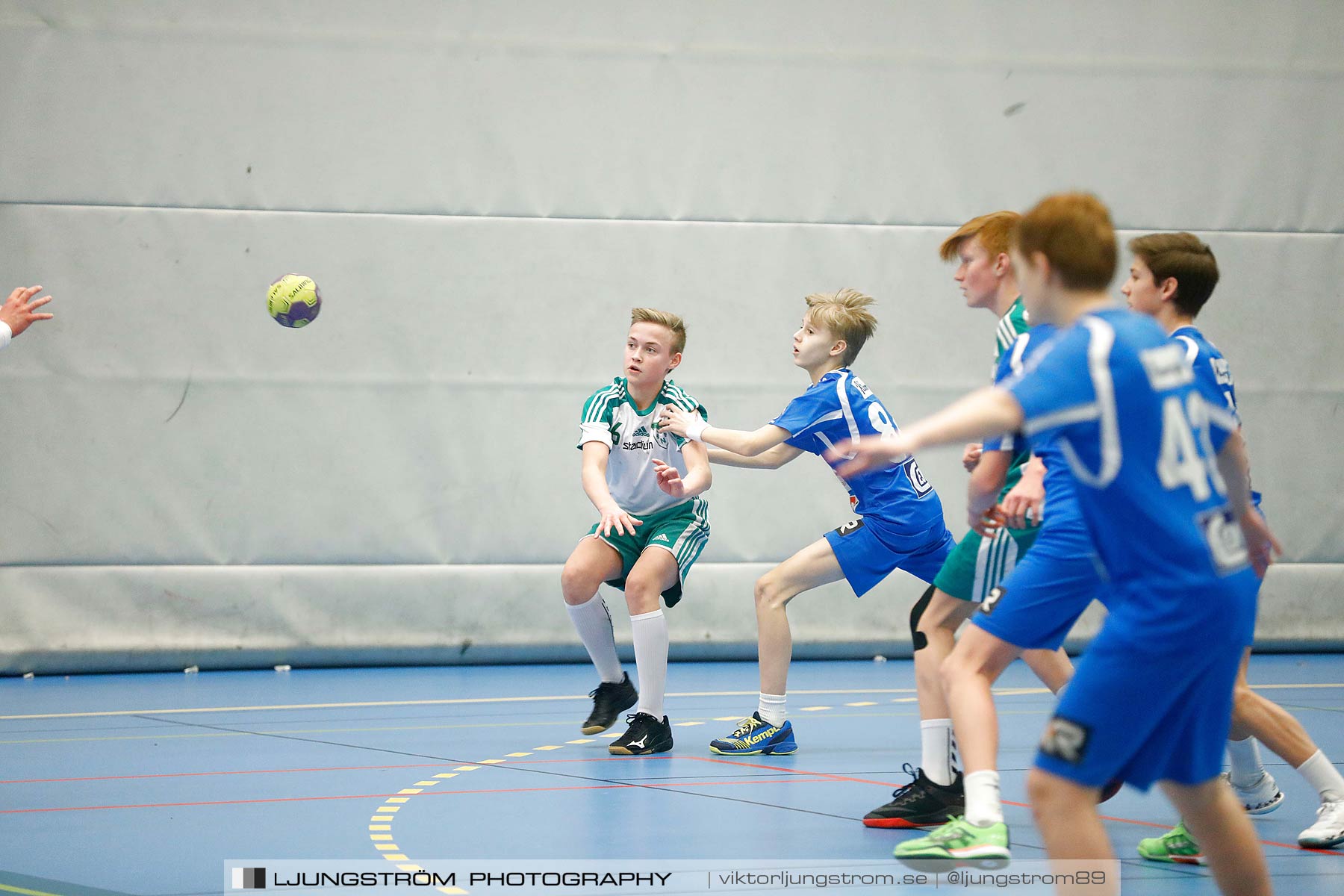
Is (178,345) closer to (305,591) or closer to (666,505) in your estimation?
(305,591)

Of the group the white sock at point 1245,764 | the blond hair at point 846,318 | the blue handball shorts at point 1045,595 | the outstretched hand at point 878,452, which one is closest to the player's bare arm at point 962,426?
the outstretched hand at point 878,452

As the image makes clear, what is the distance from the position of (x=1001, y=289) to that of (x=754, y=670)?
5.23 metres

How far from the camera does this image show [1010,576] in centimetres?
370

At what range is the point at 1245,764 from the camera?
14.8ft

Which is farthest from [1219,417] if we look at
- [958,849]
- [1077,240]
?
[958,849]

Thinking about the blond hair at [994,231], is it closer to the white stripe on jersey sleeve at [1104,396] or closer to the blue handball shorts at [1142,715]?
the white stripe on jersey sleeve at [1104,396]

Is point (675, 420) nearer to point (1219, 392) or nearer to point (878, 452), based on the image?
point (1219, 392)

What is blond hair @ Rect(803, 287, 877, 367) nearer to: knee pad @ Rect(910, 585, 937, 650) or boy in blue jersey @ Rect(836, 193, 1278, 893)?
knee pad @ Rect(910, 585, 937, 650)

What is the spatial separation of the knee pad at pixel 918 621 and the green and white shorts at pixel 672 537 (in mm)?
1700

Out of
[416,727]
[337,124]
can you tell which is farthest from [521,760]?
[337,124]

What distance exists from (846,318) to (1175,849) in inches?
102

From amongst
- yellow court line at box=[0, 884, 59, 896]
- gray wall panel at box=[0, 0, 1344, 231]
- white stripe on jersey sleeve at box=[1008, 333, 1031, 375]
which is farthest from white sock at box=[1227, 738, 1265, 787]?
gray wall panel at box=[0, 0, 1344, 231]

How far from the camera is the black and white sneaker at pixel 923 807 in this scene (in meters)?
4.31

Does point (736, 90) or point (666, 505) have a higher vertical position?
point (736, 90)
